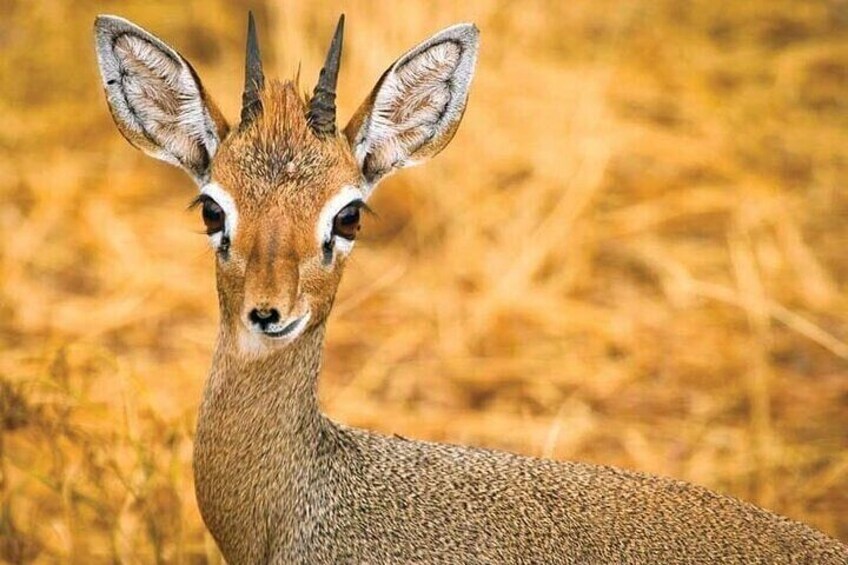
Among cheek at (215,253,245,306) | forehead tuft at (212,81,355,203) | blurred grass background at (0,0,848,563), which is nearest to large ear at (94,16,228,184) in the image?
forehead tuft at (212,81,355,203)

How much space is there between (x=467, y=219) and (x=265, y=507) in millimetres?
3857

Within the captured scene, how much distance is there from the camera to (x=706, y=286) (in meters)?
6.86

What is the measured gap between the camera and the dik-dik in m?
4.00

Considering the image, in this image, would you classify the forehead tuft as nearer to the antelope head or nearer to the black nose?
the antelope head

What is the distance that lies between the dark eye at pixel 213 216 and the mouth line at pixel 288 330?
0.28m

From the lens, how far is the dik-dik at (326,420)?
13.1 ft

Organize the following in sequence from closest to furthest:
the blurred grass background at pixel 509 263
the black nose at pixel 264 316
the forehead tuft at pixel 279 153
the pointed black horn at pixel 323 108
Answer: the black nose at pixel 264 316
the forehead tuft at pixel 279 153
the pointed black horn at pixel 323 108
the blurred grass background at pixel 509 263

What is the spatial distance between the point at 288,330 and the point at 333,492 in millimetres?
561

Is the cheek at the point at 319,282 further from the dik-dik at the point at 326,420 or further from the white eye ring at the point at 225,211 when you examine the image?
the white eye ring at the point at 225,211

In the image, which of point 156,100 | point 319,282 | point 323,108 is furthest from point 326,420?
point 156,100

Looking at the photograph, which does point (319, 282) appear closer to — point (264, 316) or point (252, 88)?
point (264, 316)

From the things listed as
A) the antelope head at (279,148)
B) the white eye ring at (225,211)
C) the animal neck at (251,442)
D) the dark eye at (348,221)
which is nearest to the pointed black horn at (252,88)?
the antelope head at (279,148)

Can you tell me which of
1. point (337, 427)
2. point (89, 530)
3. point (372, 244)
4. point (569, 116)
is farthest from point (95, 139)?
point (337, 427)

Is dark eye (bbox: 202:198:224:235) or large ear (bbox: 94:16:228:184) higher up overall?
large ear (bbox: 94:16:228:184)
